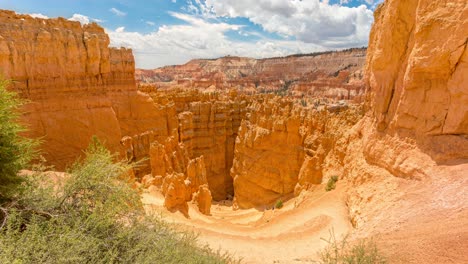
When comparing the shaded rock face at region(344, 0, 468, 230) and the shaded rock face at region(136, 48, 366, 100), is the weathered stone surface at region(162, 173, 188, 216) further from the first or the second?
the shaded rock face at region(136, 48, 366, 100)

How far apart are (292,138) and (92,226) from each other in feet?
61.9

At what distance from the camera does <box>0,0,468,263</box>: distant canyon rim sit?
284 inches

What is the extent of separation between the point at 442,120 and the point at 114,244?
8.99 meters

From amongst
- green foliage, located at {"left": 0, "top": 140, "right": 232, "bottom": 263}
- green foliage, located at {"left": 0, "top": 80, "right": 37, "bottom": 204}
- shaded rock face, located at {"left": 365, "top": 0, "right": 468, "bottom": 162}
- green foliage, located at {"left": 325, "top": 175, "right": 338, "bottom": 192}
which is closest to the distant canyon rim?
shaded rock face, located at {"left": 365, "top": 0, "right": 468, "bottom": 162}

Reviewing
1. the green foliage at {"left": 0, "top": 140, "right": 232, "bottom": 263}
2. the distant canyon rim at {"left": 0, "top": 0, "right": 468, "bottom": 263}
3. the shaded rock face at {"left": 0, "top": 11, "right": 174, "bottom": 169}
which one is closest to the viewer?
the green foliage at {"left": 0, "top": 140, "right": 232, "bottom": 263}

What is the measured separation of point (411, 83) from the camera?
8.47 m

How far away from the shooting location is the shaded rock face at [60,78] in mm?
14289

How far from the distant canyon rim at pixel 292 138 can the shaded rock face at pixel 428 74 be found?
0.03 metres

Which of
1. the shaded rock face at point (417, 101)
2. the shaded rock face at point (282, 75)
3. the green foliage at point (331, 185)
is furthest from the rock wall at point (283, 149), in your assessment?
the shaded rock face at point (282, 75)

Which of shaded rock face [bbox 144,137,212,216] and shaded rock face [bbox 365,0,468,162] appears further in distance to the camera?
shaded rock face [bbox 144,137,212,216]

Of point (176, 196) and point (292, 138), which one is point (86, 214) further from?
point (292, 138)

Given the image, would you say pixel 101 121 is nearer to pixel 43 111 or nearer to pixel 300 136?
pixel 43 111

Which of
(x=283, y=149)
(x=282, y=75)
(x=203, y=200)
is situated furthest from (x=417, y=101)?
Result: (x=282, y=75)

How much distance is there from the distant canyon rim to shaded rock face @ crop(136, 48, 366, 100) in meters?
38.3
